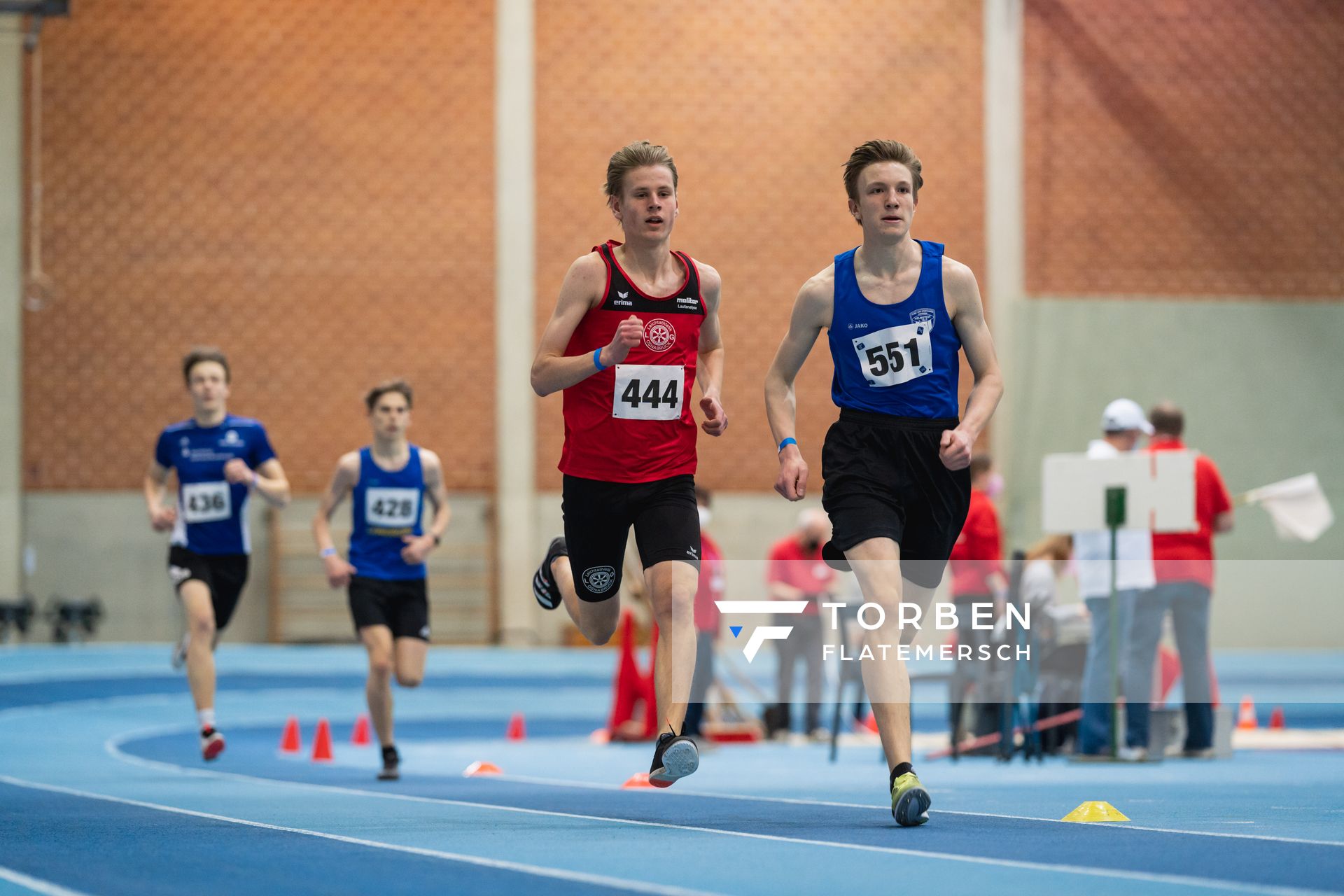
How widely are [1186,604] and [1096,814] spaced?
14.7 feet

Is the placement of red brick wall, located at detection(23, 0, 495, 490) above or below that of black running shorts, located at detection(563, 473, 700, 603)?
above

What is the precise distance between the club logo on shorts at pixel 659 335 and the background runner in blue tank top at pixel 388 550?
284 cm

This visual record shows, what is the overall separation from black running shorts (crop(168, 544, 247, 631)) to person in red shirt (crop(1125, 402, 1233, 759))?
16.9 feet

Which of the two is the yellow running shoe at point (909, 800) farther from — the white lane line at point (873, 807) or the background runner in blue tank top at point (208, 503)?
the background runner in blue tank top at point (208, 503)

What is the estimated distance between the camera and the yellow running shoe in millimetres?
4980

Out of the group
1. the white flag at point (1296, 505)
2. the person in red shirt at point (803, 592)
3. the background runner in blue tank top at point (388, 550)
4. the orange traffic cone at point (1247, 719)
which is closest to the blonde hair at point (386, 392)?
the background runner in blue tank top at point (388, 550)

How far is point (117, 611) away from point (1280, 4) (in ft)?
60.3

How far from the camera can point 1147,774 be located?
8.20 m

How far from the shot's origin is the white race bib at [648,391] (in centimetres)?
556

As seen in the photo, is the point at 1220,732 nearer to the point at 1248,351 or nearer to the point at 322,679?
the point at 322,679

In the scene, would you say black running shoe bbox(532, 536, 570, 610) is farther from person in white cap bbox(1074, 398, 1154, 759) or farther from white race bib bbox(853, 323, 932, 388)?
person in white cap bbox(1074, 398, 1154, 759)

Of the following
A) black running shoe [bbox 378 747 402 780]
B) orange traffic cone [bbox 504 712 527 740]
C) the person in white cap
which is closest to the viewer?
black running shoe [bbox 378 747 402 780]

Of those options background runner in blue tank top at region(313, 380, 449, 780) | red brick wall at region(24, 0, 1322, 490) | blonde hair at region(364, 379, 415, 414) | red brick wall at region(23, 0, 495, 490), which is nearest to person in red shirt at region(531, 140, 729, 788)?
background runner in blue tank top at region(313, 380, 449, 780)

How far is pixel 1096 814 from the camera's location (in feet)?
17.6
